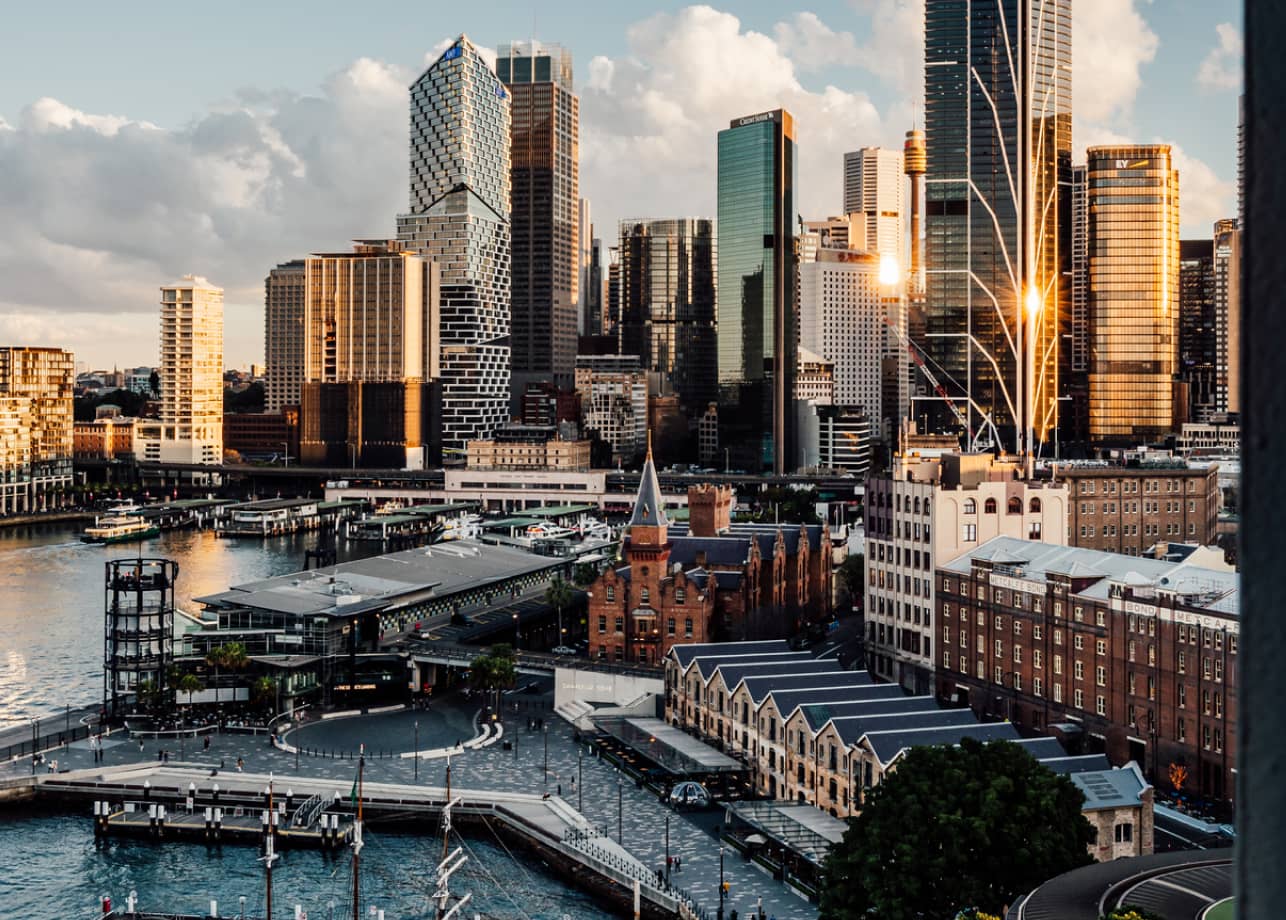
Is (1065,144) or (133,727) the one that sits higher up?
(1065,144)

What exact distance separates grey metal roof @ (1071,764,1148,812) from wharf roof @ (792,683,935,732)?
870 cm

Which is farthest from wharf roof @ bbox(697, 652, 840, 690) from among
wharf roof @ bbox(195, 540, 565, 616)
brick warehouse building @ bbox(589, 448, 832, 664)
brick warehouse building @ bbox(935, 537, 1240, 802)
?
wharf roof @ bbox(195, 540, 565, 616)

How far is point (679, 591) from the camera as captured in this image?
6569 centimetres

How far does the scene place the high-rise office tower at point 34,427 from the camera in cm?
15738

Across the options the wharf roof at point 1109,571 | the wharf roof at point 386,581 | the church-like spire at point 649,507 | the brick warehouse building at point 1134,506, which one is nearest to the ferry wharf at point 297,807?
the wharf roof at point 386,581

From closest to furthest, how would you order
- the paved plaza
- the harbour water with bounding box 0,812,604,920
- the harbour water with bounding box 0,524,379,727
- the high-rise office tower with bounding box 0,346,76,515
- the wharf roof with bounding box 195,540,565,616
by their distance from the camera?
the harbour water with bounding box 0,812,604,920 < the paved plaza < the wharf roof with bounding box 195,540,565,616 < the harbour water with bounding box 0,524,379,727 < the high-rise office tower with bounding box 0,346,76,515

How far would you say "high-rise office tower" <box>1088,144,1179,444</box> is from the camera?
154375mm

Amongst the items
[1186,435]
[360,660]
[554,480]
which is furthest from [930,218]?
[360,660]

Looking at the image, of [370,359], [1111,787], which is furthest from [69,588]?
[370,359]

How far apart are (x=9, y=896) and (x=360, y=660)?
25042mm

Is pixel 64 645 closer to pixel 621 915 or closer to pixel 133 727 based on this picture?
pixel 133 727

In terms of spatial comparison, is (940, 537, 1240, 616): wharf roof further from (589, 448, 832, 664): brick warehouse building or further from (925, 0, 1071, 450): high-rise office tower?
(925, 0, 1071, 450): high-rise office tower

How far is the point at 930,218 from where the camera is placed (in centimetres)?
13700

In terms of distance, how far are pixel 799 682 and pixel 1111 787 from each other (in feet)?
48.7
